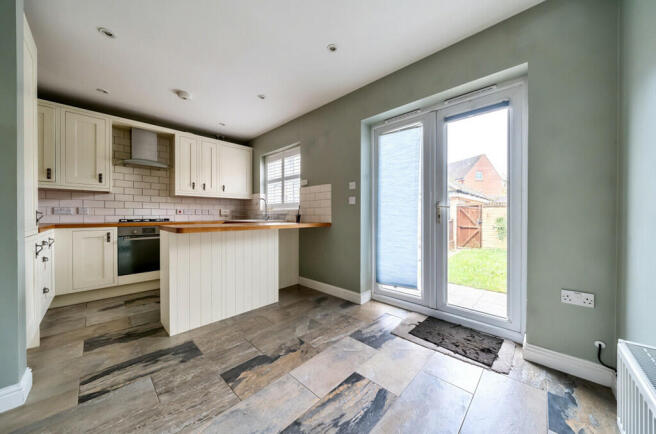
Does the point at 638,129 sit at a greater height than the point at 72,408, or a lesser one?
greater

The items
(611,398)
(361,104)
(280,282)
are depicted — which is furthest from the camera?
(280,282)

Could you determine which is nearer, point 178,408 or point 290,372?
point 178,408

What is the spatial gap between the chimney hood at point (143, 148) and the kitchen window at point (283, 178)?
1677 mm

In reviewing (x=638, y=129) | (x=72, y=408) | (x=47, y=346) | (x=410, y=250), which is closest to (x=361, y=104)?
(x=410, y=250)

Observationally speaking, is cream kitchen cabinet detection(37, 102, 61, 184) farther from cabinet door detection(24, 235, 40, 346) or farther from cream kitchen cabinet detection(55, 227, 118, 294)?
cabinet door detection(24, 235, 40, 346)

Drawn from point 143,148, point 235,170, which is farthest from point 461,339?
point 143,148

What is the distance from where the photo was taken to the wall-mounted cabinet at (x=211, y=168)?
386 cm

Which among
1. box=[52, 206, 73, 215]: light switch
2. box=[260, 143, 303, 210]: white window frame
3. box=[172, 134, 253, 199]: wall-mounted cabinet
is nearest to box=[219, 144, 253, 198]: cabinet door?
box=[172, 134, 253, 199]: wall-mounted cabinet

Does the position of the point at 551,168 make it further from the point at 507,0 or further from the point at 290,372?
the point at 290,372

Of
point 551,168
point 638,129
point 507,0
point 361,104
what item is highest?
point 507,0

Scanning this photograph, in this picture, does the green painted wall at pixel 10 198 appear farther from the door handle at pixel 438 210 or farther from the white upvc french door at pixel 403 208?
the door handle at pixel 438 210

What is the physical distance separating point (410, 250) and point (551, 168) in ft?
4.42

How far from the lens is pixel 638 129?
1222mm

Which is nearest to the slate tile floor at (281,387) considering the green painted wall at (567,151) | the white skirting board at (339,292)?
the green painted wall at (567,151)
